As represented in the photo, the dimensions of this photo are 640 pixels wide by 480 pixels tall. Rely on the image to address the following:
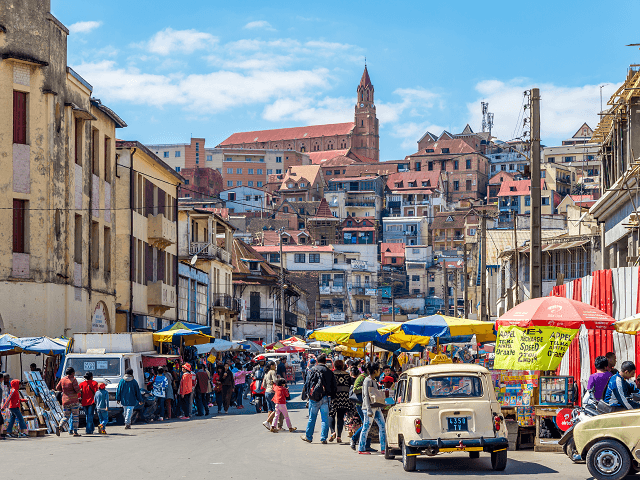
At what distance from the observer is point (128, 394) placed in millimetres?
22547

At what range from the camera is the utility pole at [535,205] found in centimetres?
2020

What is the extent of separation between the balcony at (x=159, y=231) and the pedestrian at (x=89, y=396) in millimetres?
Answer: 21696

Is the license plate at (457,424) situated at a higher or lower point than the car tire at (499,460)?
higher

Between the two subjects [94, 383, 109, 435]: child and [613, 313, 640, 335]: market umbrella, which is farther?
[94, 383, 109, 435]: child

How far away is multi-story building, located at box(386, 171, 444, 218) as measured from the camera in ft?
457

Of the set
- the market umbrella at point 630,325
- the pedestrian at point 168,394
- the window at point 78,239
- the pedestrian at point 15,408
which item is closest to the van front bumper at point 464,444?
the market umbrella at point 630,325

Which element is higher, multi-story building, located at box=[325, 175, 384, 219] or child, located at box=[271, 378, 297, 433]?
multi-story building, located at box=[325, 175, 384, 219]

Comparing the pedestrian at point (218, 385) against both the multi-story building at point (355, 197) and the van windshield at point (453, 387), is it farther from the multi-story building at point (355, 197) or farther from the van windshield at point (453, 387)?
the multi-story building at point (355, 197)

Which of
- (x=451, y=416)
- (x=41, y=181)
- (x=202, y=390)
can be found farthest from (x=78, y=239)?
(x=451, y=416)

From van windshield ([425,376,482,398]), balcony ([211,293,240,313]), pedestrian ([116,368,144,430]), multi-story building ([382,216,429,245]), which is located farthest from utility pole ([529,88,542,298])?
multi-story building ([382,216,429,245])

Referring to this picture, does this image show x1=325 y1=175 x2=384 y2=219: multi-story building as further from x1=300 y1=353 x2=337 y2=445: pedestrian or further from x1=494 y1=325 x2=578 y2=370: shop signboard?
x1=494 y1=325 x2=578 y2=370: shop signboard

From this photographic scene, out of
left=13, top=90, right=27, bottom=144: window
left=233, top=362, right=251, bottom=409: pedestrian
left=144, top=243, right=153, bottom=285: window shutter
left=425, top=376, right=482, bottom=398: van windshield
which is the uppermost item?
left=13, top=90, right=27, bottom=144: window

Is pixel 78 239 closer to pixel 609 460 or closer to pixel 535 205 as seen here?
pixel 535 205

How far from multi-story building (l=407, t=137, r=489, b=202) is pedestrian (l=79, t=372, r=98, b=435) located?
129m
